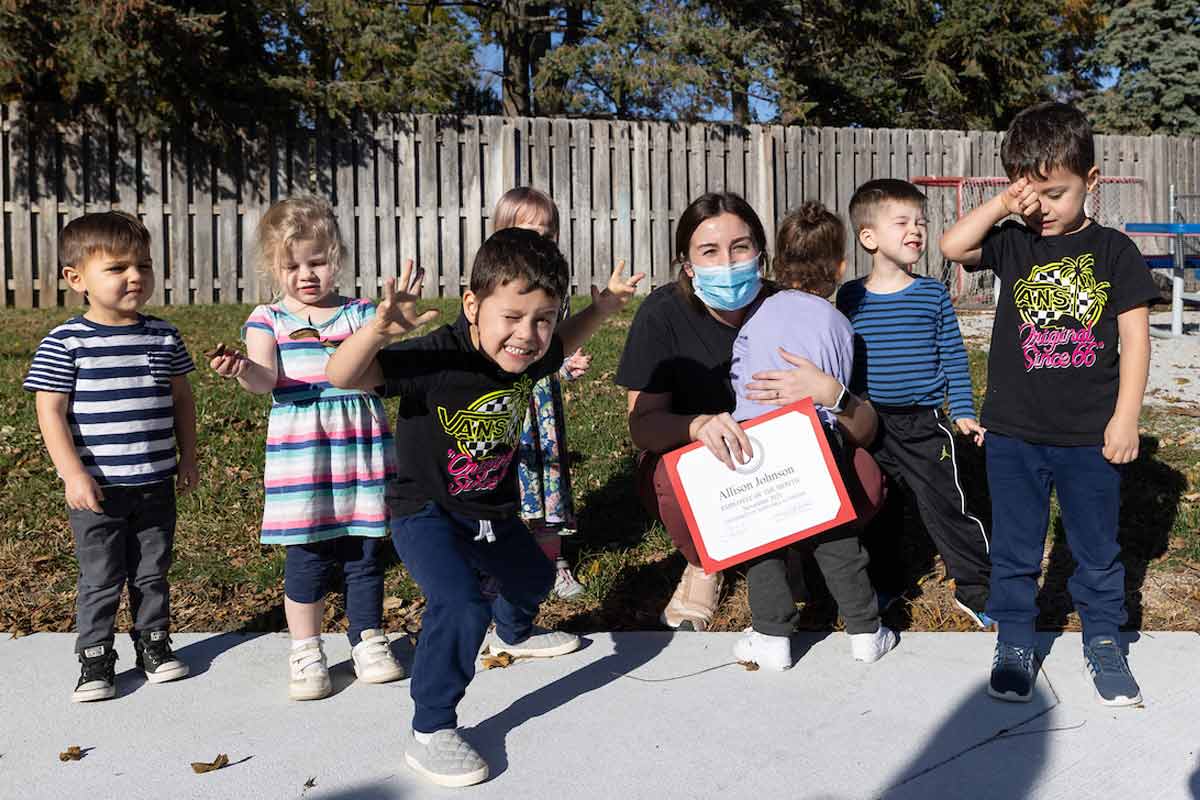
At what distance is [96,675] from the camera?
3.65 meters

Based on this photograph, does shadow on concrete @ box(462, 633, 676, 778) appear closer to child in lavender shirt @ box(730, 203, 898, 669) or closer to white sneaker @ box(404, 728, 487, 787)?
white sneaker @ box(404, 728, 487, 787)

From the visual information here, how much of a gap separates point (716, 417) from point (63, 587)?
9.47 feet

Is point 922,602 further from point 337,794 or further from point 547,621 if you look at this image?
point 337,794

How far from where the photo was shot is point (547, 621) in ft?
15.0

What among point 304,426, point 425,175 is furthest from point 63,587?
point 425,175

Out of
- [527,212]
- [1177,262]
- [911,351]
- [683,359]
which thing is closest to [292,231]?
[527,212]

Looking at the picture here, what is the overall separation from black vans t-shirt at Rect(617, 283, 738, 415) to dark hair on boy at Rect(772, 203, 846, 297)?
0.51 meters

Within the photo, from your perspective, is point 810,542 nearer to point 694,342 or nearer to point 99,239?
point 694,342

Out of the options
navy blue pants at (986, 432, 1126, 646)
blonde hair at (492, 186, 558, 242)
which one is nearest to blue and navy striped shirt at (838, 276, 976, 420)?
navy blue pants at (986, 432, 1126, 646)

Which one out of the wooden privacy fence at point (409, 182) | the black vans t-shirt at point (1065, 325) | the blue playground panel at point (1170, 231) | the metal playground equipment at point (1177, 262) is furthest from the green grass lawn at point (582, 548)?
the wooden privacy fence at point (409, 182)

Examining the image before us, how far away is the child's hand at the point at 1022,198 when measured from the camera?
3.48 m

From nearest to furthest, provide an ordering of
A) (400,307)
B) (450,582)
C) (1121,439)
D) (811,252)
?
(400,307) < (450,582) < (1121,439) < (811,252)

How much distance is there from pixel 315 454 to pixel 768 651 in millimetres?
1599

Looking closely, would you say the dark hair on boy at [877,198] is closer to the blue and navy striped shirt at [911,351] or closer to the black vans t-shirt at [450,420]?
the blue and navy striped shirt at [911,351]
